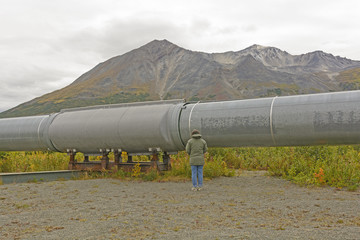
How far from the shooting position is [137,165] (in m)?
10.8

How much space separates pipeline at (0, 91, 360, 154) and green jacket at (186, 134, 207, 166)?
3.36 feet

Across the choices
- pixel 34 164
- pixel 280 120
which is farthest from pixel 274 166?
pixel 34 164

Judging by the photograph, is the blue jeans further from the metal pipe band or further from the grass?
the grass

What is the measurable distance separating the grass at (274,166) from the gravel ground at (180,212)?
2.10ft

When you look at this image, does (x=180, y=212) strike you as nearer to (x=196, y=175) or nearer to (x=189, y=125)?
(x=196, y=175)

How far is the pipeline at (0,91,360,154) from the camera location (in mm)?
8281

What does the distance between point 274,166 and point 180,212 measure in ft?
18.2

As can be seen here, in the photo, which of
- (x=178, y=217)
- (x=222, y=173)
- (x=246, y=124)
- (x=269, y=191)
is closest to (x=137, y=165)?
(x=222, y=173)

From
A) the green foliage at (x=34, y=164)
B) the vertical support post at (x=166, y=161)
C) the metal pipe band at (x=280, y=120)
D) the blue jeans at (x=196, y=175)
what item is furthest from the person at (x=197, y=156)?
the green foliage at (x=34, y=164)

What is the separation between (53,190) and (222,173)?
16.9 feet

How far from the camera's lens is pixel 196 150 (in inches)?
339

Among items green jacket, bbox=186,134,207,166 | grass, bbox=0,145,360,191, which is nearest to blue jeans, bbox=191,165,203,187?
green jacket, bbox=186,134,207,166

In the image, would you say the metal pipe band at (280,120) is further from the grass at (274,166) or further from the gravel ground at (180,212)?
the gravel ground at (180,212)

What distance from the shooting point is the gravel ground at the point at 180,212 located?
4.75 m
